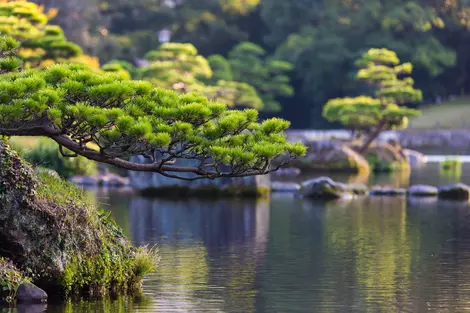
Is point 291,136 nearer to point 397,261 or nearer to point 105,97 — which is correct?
point 397,261

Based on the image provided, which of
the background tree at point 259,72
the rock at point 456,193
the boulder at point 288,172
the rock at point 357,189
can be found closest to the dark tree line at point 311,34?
the background tree at point 259,72

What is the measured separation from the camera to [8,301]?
1534 centimetres

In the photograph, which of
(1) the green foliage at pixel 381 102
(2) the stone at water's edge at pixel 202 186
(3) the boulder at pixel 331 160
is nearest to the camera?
(2) the stone at water's edge at pixel 202 186

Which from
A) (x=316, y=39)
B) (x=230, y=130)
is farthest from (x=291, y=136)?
(x=230, y=130)

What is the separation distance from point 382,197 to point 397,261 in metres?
15.8

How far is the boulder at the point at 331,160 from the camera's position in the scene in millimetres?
50719

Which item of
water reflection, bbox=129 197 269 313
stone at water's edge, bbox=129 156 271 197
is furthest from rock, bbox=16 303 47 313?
stone at water's edge, bbox=129 156 271 197

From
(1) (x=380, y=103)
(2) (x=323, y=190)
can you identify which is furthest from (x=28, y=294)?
(1) (x=380, y=103)

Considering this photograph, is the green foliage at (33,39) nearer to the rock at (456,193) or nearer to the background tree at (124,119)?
the rock at (456,193)

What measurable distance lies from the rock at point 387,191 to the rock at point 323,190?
1.70m

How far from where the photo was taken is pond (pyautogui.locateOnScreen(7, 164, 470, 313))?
16.3m

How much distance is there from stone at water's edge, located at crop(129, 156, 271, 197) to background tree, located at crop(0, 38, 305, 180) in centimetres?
1970

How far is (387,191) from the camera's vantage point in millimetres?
37625

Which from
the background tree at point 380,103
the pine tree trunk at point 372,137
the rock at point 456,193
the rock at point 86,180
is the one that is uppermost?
the background tree at point 380,103
